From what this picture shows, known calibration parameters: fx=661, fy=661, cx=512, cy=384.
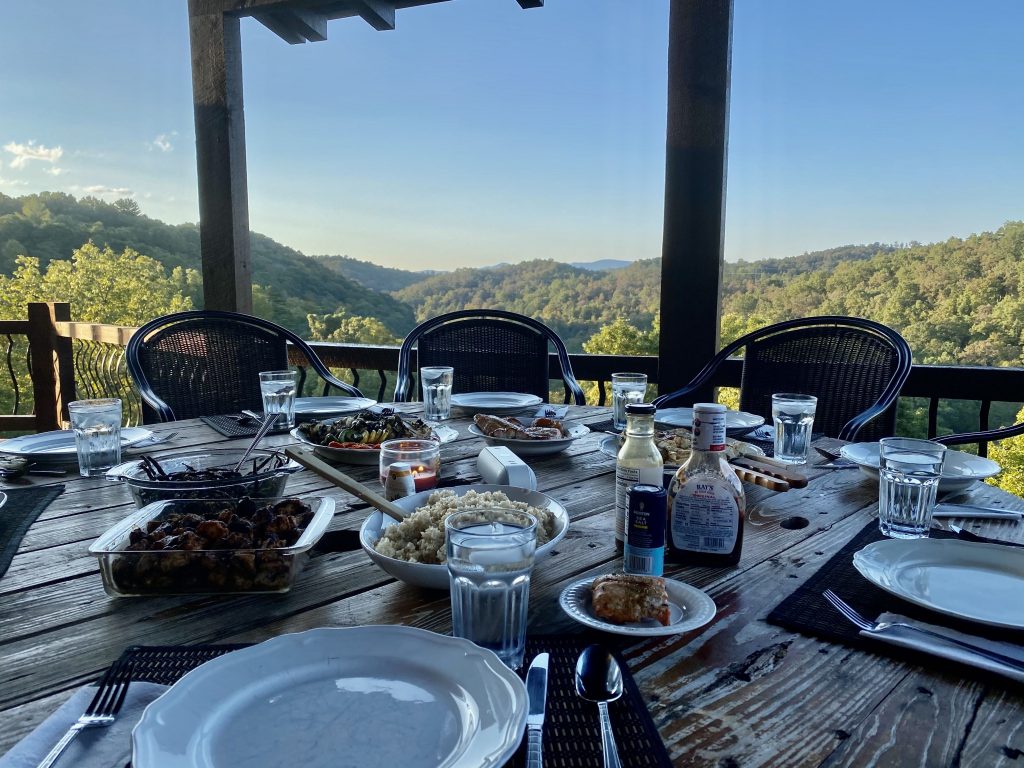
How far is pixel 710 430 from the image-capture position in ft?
2.85

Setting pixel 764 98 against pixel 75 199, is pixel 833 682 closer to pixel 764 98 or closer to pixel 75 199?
pixel 764 98

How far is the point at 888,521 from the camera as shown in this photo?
1101mm

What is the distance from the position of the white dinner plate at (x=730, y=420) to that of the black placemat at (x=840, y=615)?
0.89m

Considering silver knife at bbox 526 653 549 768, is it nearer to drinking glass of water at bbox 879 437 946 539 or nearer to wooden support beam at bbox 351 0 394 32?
drinking glass of water at bbox 879 437 946 539

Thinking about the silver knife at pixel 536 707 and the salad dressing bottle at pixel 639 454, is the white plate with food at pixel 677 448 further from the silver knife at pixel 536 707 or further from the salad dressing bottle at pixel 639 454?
the silver knife at pixel 536 707

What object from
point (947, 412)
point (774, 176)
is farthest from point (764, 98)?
point (947, 412)

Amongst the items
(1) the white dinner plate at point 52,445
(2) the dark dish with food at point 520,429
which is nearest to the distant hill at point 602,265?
(2) the dark dish with food at point 520,429

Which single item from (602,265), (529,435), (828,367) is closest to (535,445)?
(529,435)

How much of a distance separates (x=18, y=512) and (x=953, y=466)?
1825 millimetres

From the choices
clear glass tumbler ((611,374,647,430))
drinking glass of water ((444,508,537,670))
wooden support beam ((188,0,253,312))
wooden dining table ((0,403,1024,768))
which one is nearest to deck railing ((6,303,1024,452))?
wooden support beam ((188,0,253,312))

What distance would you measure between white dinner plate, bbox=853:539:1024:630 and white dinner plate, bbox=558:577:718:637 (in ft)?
0.80

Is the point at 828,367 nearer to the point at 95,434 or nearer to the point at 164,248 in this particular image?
the point at 95,434

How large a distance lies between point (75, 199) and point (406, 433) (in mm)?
30300

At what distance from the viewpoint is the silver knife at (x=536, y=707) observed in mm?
517
